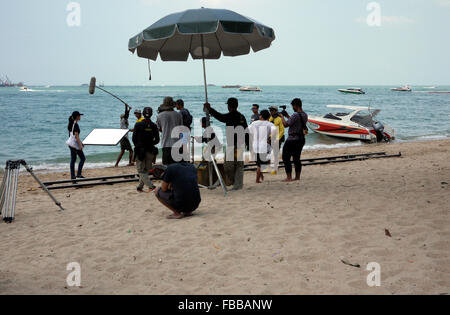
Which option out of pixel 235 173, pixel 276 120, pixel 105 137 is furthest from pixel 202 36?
pixel 105 137

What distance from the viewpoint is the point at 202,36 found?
6688 mm

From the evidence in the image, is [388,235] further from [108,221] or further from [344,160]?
[344,160]

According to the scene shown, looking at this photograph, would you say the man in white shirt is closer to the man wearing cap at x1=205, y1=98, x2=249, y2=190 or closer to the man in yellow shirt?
the man wearing cap at x1=205, y1=98, x2=249, y2=190

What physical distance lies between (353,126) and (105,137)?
40.9 ft

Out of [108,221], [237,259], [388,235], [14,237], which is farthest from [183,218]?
[388,235]

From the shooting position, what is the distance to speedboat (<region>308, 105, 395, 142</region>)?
18000 mm

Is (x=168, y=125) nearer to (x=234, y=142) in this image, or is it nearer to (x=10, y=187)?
(x=234, y=142)

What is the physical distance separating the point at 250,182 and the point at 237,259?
172 inches

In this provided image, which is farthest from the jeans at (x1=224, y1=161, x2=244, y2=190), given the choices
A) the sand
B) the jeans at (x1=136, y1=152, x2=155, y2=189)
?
the jeans at (x1=136, y1=152, x2=155, y2=189)

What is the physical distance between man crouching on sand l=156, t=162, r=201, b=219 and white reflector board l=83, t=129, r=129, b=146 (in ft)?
16.0
